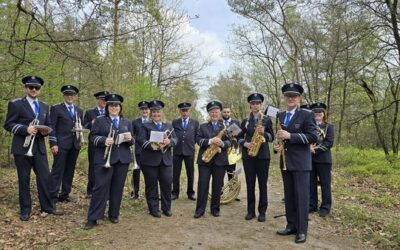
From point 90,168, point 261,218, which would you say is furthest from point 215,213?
point 90,168

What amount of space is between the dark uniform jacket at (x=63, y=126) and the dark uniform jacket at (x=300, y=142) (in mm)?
4169

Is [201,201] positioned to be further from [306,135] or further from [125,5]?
[125,5]

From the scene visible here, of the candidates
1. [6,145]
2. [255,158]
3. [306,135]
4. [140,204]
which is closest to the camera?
[306,135]

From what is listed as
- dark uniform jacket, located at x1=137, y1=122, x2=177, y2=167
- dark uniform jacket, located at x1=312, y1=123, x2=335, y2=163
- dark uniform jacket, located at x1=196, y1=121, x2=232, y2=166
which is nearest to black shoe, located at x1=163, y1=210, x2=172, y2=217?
dark uniform jacket, located at x1=137, y1=122, x2=177, y2=167

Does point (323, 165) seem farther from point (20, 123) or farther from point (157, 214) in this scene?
point (20, 123)

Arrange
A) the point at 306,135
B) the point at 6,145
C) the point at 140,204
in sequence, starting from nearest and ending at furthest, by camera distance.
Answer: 1. the point at 306,135
2. the point at 140,204
3. the point at 6,145

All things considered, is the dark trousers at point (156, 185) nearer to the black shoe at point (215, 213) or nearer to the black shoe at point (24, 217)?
the black shoe at point (215, 213)

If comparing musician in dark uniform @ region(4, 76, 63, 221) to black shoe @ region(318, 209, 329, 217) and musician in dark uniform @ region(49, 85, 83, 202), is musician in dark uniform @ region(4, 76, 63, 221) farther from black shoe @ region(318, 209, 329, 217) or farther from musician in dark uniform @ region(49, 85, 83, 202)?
black shoe @ region(318, 209, 329, 217)

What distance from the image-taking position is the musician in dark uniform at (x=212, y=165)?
745cm

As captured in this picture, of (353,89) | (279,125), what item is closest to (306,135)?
(279,125)

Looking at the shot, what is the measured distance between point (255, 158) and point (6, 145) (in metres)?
7.09

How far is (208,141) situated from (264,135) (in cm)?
104

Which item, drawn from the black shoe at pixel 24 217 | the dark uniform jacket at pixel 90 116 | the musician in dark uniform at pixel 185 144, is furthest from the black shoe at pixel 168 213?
the dark uniform jacket at pixel 90 116

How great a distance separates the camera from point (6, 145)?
1070 cm
